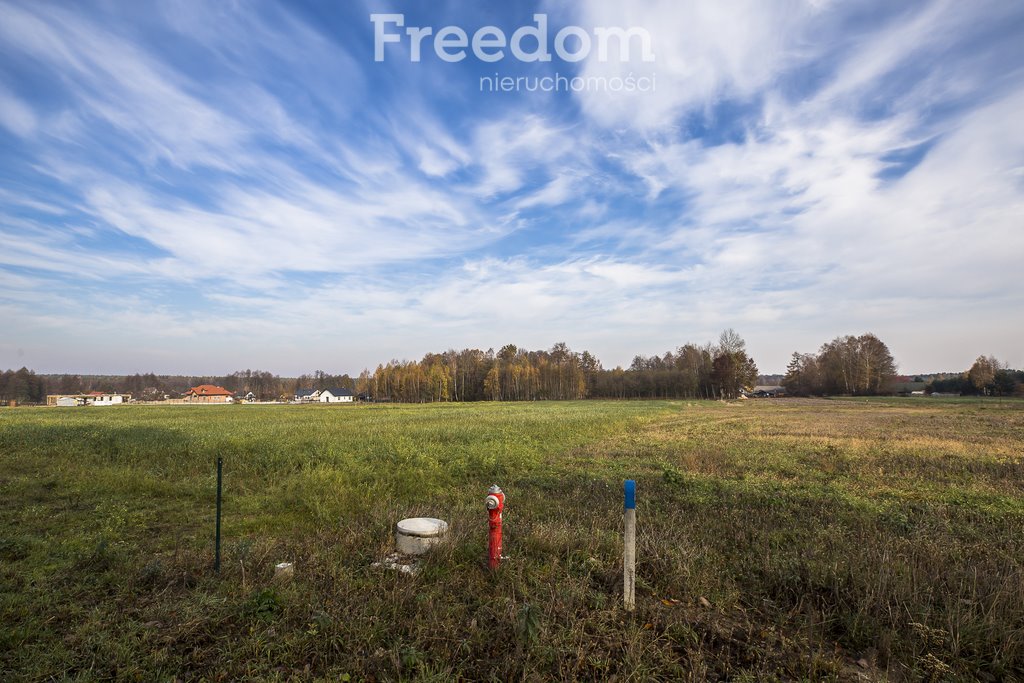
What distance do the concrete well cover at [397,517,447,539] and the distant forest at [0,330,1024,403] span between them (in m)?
99.2

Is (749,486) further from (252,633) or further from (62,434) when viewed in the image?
(62,434)

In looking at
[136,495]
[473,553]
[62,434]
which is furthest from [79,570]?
[62,434]

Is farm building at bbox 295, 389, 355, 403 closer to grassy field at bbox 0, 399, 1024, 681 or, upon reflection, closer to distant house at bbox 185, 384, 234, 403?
distant house at bbox 185, 384, 234, 403

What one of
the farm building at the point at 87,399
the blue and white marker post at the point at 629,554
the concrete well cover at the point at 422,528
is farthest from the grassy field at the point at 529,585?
the farm building at the point at 87,399

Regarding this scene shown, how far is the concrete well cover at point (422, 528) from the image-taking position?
642cm

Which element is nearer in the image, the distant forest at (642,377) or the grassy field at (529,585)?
the grassy field at (529,585)

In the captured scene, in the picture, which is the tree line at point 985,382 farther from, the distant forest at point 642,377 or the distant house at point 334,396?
the distant house at point 334,396

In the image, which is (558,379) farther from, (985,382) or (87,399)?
(87,399)

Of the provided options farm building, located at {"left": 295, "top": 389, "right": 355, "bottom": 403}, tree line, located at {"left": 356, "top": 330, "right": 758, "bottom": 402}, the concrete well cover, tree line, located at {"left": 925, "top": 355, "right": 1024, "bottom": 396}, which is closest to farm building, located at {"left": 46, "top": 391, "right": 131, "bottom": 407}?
farm building, located at {"left": 295, "top": 389, "right": 355, "bottom": 403}

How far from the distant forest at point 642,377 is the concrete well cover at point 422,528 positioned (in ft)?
325

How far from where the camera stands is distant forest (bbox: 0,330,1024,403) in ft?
320

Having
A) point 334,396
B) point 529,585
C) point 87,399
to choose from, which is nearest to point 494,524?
point 529,585

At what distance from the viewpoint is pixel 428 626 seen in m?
4.51

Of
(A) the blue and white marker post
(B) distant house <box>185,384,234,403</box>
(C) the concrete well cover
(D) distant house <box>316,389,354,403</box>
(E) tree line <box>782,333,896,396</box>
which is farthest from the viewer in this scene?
(D) distant house <box>316,389,354,403</box>
